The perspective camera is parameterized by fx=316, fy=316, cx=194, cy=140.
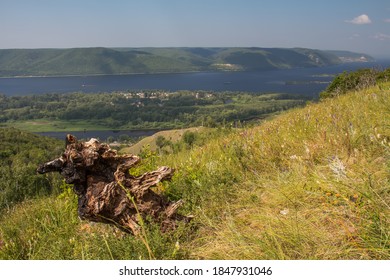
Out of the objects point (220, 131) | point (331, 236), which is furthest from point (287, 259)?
point (220, 131)

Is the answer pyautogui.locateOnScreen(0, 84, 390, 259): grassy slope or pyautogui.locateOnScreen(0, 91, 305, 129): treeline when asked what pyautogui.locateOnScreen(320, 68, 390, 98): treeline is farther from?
pyautogui.locateOnScreen(0, 91, 305, 129): treeline

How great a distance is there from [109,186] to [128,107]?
167m

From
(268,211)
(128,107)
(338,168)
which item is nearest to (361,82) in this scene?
(338,168)

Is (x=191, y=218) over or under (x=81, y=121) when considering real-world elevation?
over

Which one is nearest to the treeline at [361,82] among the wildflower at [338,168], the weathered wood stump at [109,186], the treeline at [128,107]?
the wildflower at [338,168]

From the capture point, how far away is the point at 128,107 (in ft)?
543

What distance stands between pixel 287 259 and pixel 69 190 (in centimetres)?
296

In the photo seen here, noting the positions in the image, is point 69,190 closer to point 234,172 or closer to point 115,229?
point 115,229

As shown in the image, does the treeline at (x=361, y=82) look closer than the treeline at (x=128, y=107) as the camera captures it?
Yes

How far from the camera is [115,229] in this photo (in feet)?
10.7

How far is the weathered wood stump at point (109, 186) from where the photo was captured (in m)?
3.01

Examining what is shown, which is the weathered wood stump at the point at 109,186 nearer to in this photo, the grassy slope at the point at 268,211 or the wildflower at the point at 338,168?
the grassy slope at the point at 268,211

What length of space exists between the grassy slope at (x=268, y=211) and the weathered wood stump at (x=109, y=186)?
203 mm

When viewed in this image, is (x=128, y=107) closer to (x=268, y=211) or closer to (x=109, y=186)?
(x=109, y=186)
